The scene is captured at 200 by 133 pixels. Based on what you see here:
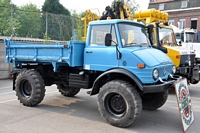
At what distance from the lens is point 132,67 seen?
5.00 metres

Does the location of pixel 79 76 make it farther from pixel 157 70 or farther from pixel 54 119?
pixel 157 70

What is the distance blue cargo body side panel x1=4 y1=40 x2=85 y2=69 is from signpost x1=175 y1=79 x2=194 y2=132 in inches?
100

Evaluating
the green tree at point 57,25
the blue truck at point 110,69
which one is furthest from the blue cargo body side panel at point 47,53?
the green tree at point 57,25

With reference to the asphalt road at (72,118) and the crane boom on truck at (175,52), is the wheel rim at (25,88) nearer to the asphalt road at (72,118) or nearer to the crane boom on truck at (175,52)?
the asphalt road at (72,118)

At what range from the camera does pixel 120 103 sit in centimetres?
514

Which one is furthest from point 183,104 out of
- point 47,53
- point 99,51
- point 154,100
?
point 47,53

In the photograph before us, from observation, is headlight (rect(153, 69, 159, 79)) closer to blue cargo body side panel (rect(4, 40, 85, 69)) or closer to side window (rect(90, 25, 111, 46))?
side window (rect(90, 25, 111, 46))

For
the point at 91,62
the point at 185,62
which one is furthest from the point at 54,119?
→ the point at 185,62

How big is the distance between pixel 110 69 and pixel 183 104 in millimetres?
1849

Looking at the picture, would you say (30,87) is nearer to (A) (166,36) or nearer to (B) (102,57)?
(B) (102,57)

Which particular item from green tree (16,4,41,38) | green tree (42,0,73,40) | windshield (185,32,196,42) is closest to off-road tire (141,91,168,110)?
windshield (185,32,196,42)

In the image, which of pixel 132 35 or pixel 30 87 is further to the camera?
pixel 30 87

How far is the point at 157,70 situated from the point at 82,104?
2.99m

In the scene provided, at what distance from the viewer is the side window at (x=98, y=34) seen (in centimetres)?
553
